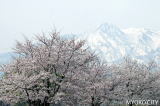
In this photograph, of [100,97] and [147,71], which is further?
[147,71]

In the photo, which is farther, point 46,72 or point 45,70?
point 45,70

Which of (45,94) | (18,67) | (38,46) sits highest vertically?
(38,46)

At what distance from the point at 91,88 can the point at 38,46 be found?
10.5 m

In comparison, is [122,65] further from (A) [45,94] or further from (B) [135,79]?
(A) [45,94]

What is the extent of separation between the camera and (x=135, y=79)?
5809 centimetres

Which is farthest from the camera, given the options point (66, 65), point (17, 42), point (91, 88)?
point (91, 88)

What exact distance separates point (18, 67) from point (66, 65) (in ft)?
20.1

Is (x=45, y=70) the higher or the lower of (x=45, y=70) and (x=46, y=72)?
the higher

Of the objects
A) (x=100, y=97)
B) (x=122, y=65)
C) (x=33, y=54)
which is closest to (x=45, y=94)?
(x=33, y=54)

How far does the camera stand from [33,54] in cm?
3359

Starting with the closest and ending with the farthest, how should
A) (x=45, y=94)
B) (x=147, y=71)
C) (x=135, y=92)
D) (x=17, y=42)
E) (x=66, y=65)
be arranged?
(x=45, y=94) < (x=66, y=65) < (x=17, y=42) < (x=135, y=92) < (x=147, y=71)

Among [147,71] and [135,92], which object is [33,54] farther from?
[147,71]

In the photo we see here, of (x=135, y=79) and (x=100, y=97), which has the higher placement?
(x=135, y=79)

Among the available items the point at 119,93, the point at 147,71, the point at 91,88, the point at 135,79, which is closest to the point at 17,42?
the point at 91,88
